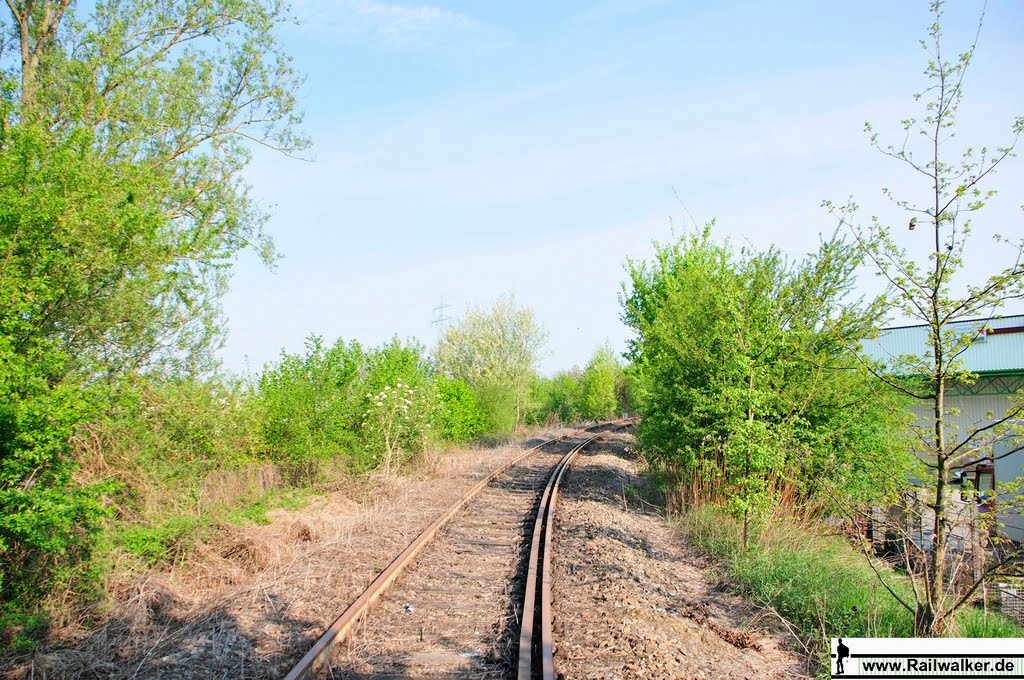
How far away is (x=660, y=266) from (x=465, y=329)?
16.4 meters

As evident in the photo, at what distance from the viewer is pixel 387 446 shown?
52.9ft

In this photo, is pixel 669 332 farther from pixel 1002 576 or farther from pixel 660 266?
pixel 660 266

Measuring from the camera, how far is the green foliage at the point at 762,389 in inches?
352

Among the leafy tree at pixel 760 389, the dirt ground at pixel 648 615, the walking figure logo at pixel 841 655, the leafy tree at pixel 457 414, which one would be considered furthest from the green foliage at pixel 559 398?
the walking figure logo at pixel 841 655

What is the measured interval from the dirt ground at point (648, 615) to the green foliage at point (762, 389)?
1386 mm

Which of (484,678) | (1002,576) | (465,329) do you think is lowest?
(484,678)

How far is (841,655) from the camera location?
5078mm

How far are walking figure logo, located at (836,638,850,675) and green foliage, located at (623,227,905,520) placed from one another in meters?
2.91

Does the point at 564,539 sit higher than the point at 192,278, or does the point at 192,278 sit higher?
the point at 192,278

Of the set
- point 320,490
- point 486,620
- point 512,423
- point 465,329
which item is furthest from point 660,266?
point 486,620

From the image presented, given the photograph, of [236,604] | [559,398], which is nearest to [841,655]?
[236,604]

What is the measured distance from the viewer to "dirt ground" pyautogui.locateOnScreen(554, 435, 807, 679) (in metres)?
5.51

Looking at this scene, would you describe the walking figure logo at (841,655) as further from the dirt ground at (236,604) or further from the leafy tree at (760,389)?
the dirt ground at (236,604)

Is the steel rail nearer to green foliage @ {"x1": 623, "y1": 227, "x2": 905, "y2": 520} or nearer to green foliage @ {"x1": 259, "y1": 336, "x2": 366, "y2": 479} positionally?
green foliage @ {"x1": 623, "y1": 227, "x2": 905, "y2": 520}
